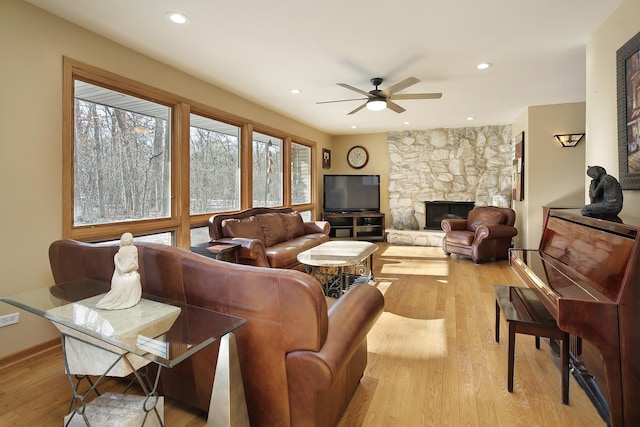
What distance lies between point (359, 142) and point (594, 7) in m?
5.85

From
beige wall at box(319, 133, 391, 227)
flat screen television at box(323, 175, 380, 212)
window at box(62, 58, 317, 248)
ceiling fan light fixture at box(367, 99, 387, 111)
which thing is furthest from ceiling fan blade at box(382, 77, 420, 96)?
beige wall at box(319, 133, 391, 227)

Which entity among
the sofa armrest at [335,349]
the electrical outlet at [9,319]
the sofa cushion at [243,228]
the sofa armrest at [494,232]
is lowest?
the electrical outlet at [9,319]

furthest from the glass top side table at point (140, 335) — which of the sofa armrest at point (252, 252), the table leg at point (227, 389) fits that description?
the sofa armrest at point (252, 252)

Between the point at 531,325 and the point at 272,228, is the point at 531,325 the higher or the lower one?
the lower one

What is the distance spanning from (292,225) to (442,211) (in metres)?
3.92

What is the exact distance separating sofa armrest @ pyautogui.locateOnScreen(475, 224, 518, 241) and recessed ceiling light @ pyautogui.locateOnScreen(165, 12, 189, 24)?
501 centimetres

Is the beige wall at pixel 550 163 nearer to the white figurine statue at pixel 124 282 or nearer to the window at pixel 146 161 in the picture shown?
the window at pixel 146 161

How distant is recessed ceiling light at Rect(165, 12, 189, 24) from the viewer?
8.54ft

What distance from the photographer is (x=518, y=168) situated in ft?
19.8

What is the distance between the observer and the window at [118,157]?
9.62ft

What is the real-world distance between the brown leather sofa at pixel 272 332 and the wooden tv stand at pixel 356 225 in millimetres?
5686

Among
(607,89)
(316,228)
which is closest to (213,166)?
(316,228)

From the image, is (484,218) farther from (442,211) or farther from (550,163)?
(442,211)

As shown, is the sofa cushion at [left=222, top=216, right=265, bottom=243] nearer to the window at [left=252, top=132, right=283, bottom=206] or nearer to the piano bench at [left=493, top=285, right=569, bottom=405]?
the window at [left=252, top=132, right=283, bottom=206]
